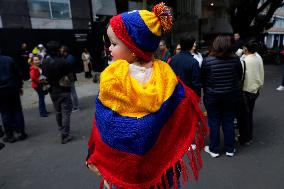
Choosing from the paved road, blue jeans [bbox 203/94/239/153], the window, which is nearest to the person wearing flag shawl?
the paved road

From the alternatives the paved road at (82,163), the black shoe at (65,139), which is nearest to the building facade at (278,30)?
the paved road at (82,163)

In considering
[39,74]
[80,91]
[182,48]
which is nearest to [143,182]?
[182,48]

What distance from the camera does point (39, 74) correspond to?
6.04m

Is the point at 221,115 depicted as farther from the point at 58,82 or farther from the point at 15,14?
the point at 15,14

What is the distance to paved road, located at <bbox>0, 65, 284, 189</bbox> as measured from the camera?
10.7 ft

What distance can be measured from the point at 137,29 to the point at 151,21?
0.10 m

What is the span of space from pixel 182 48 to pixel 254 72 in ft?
4.03

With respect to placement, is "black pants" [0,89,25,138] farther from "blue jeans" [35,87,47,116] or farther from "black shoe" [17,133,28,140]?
"blue jeans" [35,87,47,116]

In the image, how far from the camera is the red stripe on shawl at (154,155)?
4.69 feet

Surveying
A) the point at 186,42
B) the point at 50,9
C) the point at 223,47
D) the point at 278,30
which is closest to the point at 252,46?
the point at 223,47

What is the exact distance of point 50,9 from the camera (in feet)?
44.6

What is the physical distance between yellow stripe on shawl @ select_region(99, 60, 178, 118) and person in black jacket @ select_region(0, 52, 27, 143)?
13.1 feet

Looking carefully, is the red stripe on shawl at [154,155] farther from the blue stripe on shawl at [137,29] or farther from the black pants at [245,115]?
the black pants at [245,115]

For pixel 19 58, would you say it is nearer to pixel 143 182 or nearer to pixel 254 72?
pixel 254 72
